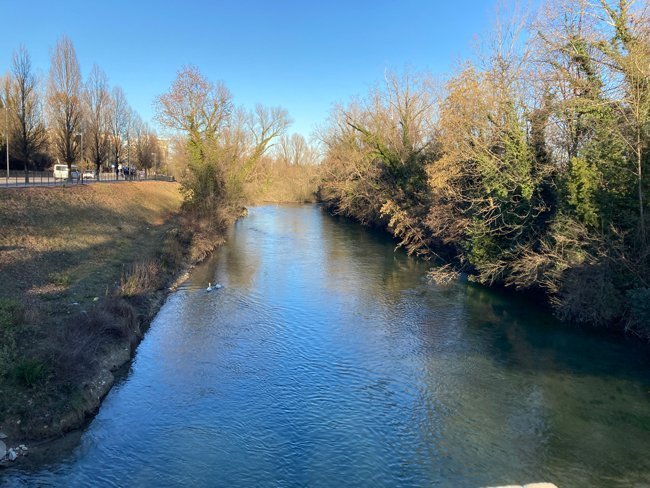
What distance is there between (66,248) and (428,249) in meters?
19.3

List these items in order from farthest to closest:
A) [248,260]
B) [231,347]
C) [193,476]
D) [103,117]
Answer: [103,117], [248,260], [231,347], [193,476]


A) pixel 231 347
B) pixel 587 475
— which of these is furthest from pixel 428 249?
pixel 587 475

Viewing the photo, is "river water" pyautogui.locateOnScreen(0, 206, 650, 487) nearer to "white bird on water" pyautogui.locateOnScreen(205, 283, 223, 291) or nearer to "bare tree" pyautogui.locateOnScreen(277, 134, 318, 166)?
"white bird on water" pyautogui.locateOnScreen(205, 283, 223, 291)

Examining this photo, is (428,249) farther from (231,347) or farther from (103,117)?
(103,117)

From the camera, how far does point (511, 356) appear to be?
13961 mm

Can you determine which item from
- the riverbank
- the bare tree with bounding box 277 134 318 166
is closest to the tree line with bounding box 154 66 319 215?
the riverbank

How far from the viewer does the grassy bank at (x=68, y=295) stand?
9508mm

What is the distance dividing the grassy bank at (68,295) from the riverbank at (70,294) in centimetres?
2

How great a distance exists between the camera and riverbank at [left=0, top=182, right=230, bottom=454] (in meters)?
9.50

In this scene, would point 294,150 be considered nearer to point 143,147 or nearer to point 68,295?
point 143,147

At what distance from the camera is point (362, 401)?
11031 millimetres

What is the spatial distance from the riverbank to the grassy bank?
2 cm

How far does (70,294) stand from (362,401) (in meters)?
9.66

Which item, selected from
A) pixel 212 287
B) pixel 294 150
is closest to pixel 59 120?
pixel 212 287
